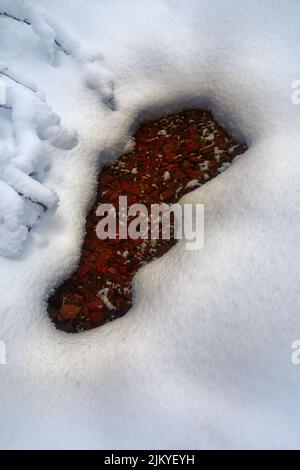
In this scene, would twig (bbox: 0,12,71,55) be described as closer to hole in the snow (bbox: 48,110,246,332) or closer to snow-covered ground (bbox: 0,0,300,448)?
snow-covered ground (bbox: 0,0,300,448)

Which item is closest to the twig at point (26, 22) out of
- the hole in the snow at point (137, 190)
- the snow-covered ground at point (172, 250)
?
the snow-covered ground at point (172, 250)

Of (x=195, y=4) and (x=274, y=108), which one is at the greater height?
(x=195, y=4)

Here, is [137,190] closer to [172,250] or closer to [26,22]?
[172,250]

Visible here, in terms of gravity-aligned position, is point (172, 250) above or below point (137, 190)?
below

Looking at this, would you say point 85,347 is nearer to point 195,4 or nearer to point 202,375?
point 202,375

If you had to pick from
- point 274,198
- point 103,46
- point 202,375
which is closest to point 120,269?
point 202,375

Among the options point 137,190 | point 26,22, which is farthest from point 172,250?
point 26,22

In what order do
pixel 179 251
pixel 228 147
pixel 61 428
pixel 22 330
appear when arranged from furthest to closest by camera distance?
pixel 228 147 < pixel 179 251 < pixel 22 330 < pixel 61 428
